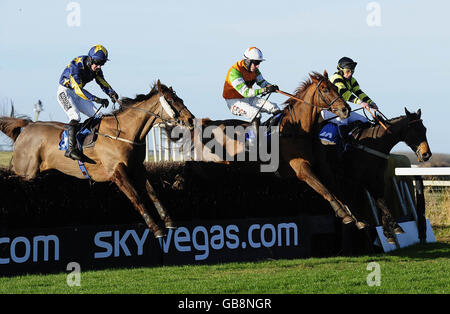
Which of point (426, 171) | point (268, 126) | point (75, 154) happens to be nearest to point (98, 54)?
point (75, 154)

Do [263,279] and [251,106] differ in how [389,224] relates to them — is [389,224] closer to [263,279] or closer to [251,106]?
[251,106]

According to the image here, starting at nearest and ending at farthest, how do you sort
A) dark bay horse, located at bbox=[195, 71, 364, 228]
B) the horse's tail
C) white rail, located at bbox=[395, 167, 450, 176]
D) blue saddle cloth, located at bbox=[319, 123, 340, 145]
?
dark bay horse, located at bbox=[195, 71, 364, 228] < the horse's tail < blue saddle cloth, located at bbox=[319, 123, 340, 145] < white rail, located at bbox=[395, 167, 450, 176]

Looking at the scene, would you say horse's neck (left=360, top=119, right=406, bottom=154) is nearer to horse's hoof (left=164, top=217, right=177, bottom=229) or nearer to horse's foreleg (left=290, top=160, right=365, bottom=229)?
horse's foreleg (left=290, top=160, right=365, bottom=229)

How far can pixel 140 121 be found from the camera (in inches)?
346

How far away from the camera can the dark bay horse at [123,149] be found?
8.38 m

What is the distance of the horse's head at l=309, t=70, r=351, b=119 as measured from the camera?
927 cm

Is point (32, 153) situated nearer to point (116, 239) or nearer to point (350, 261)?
point (116, 239)

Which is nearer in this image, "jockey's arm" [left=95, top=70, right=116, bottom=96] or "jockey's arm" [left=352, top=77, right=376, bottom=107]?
"jockey's arm" [left=95, top=70, right=116, bottom=96]

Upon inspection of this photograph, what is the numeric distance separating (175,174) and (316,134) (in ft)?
6.56

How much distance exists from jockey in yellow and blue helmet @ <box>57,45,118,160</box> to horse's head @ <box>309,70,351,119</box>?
2.71 metres

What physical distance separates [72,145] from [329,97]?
134 inches

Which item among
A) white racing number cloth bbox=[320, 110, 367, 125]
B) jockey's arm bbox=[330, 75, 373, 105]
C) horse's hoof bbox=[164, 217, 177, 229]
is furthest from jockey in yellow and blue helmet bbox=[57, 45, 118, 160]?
jockey's arm bbox=[330, 75, 373, 105]

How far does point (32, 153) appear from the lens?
30.5 feet
